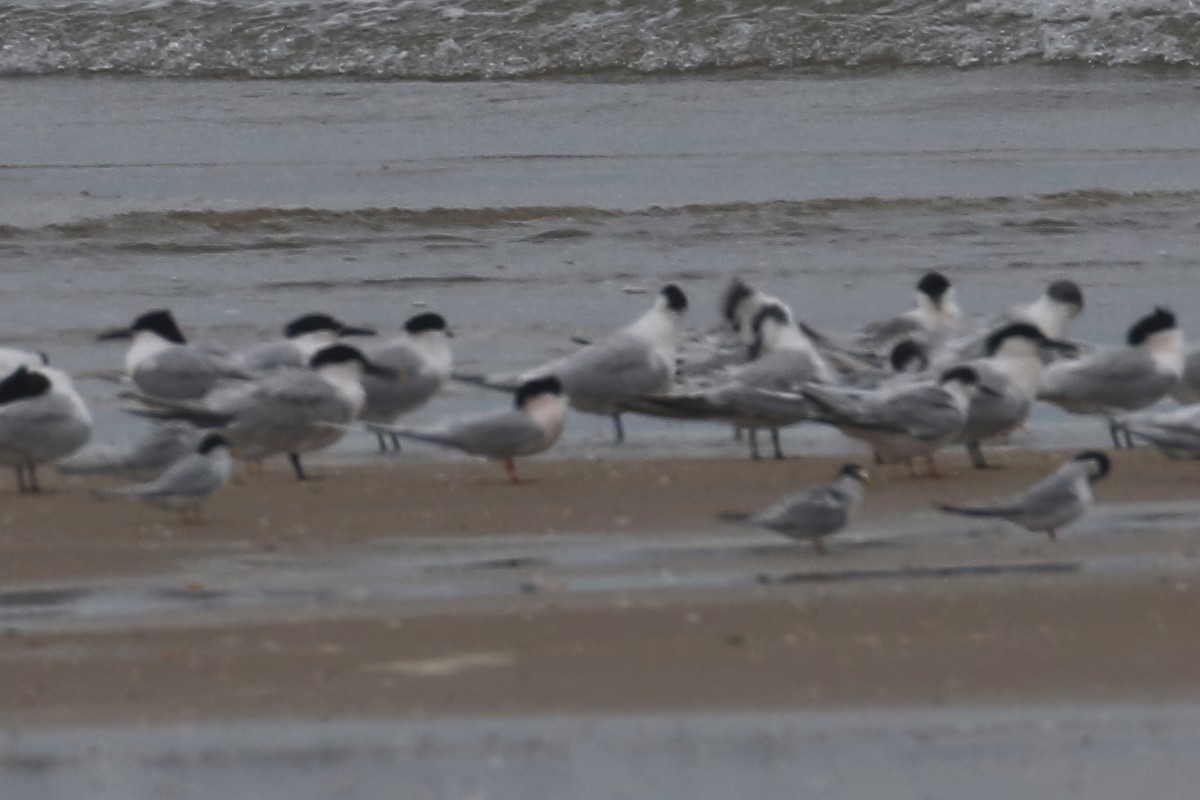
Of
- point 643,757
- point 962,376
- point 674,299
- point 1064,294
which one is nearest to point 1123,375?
point 962,376

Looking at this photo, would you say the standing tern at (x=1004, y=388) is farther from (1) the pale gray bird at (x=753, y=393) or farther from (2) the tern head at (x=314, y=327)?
(2) the tern head at (x=314, y=327)

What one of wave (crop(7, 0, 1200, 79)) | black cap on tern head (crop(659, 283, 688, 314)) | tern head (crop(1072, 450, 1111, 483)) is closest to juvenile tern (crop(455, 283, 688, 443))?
black cap on tern head (crop(659, 283, 688, 314))

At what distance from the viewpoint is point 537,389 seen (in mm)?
7902

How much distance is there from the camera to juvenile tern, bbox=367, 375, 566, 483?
7.68 meters

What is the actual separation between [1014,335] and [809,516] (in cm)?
263

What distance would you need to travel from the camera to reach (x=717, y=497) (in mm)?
7172

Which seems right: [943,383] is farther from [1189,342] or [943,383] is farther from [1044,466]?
[1189,342]

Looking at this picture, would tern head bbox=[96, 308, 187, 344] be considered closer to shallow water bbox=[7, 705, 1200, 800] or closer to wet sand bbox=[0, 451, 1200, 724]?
wet sand bbox=[0, 451, 1200, 724]

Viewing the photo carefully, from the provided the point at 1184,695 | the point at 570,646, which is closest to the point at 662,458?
the point at 570,646

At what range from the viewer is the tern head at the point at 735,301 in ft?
33.0

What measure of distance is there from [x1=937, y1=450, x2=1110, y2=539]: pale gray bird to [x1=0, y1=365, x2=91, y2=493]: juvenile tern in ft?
9.33

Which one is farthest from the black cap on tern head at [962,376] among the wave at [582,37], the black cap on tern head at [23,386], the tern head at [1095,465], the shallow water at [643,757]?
the wave at [582,37]

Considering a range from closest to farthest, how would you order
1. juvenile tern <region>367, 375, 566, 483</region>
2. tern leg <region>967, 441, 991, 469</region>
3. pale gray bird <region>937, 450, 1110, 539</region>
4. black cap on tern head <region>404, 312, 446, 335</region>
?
pale gray bird <region>937, 450, 1110, 539</region> → juvenile tern <region>367, 375, 566, 483</region> → tern leg <region>967, 441, 991, 469</region> → black cap on tern head <region>404, 312, 446, 335</region>

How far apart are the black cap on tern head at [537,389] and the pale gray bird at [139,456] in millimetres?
1059
